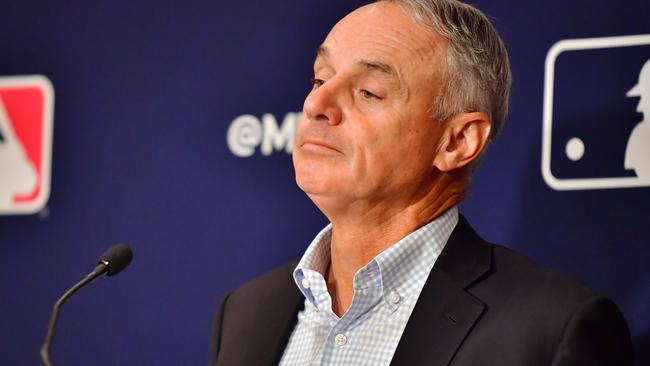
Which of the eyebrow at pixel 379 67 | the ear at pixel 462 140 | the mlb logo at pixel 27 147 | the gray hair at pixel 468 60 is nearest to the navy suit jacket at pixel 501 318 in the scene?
the ear at pixel 462 140

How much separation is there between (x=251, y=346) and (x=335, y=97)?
1.98 feet

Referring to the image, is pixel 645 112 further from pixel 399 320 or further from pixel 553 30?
pixel 399 320

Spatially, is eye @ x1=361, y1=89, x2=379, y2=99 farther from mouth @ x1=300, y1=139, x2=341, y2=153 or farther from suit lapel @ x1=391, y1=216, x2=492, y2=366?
suit lapel @ x1=391, y1=216, x2=492, y2=366

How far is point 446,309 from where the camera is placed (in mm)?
2250

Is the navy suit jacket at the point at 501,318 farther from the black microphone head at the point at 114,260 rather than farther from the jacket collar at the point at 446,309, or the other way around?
the black microphone head at the point at 114,260

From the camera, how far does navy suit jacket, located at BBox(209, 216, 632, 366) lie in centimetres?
212

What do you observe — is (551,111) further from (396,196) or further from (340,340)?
(340,340)

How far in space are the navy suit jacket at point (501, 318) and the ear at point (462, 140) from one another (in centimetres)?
13

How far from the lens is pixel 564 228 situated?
263 cm

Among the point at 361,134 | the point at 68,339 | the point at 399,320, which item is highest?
the point at 361,134

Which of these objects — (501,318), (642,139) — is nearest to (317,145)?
(501,318)

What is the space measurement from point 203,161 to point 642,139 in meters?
1.18


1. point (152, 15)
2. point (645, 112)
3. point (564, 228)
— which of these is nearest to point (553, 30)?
point (645, 112)

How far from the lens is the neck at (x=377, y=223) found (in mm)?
2457
